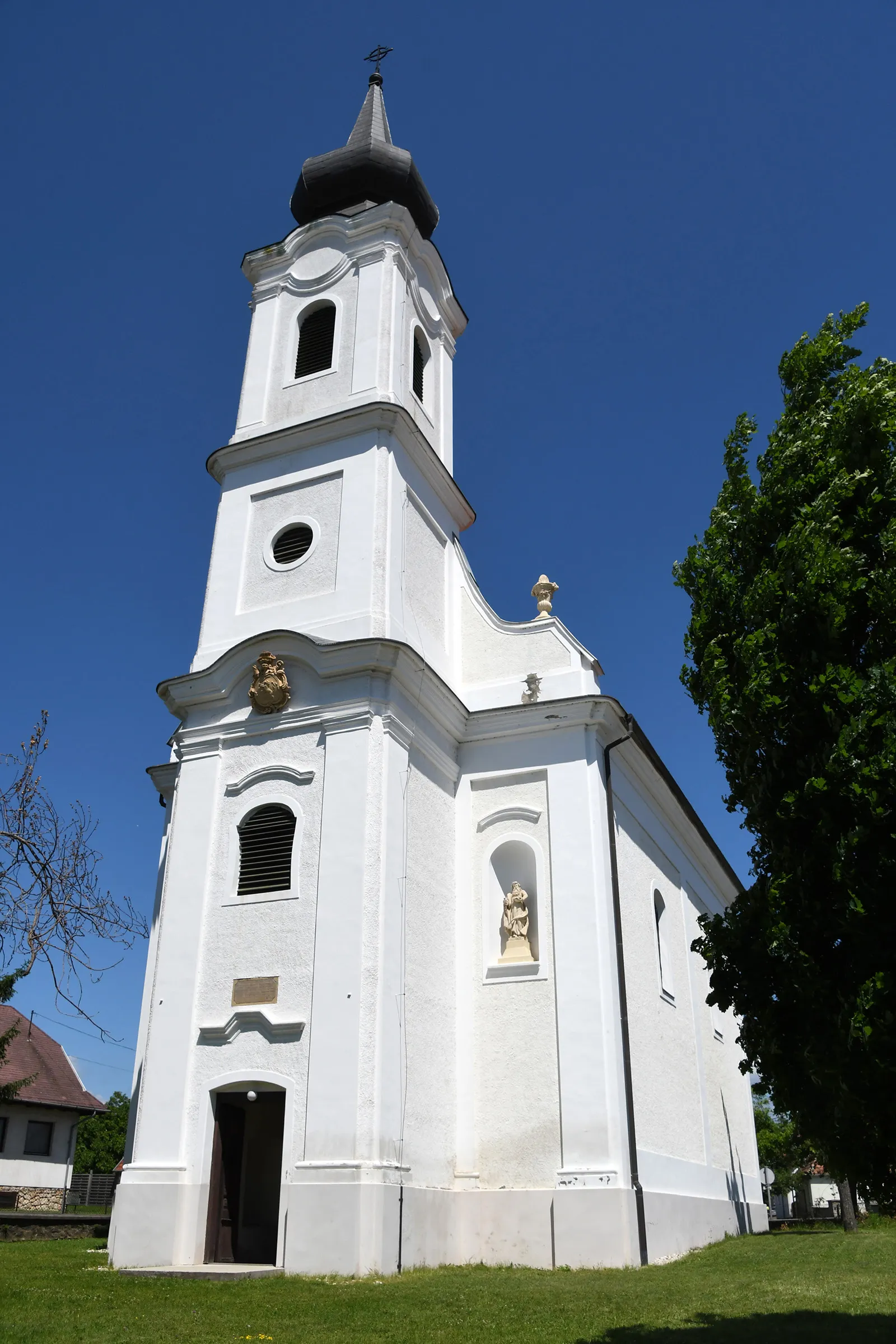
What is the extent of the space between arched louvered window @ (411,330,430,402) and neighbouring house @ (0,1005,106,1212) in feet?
68.5

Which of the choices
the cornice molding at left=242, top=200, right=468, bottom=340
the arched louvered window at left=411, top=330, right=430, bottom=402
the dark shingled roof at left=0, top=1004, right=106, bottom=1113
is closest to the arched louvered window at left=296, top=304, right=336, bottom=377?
the cornice molding at left=242, top=200, right=468, bottom=340

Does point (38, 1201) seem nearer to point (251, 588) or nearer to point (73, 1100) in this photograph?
point (73, 1100)

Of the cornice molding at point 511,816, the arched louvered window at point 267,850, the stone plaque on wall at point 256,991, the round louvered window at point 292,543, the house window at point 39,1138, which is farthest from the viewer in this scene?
the house window at point 39,1138

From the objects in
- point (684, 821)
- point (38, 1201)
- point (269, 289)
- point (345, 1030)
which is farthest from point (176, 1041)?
point (38, 1201)

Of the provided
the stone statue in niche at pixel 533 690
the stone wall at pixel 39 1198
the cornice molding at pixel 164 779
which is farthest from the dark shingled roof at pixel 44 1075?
the stone statue in niche at pixel 533 690

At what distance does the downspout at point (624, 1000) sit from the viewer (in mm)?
13876

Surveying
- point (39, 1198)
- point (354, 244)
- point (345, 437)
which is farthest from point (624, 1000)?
point (39, 1198)

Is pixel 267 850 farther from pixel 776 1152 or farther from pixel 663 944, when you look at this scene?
pixel 776 1152

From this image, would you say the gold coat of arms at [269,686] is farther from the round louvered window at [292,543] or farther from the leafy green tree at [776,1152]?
the leafy green tree at [776,1152]

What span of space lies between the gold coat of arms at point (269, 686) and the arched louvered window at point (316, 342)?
6631 mm

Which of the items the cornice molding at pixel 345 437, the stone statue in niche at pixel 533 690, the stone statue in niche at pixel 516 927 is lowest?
the stone statue in niche at pixel 516 927

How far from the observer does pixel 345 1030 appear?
1282 centimetres

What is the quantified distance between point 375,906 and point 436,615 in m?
6.18

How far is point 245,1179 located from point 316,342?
14346 millimetres
